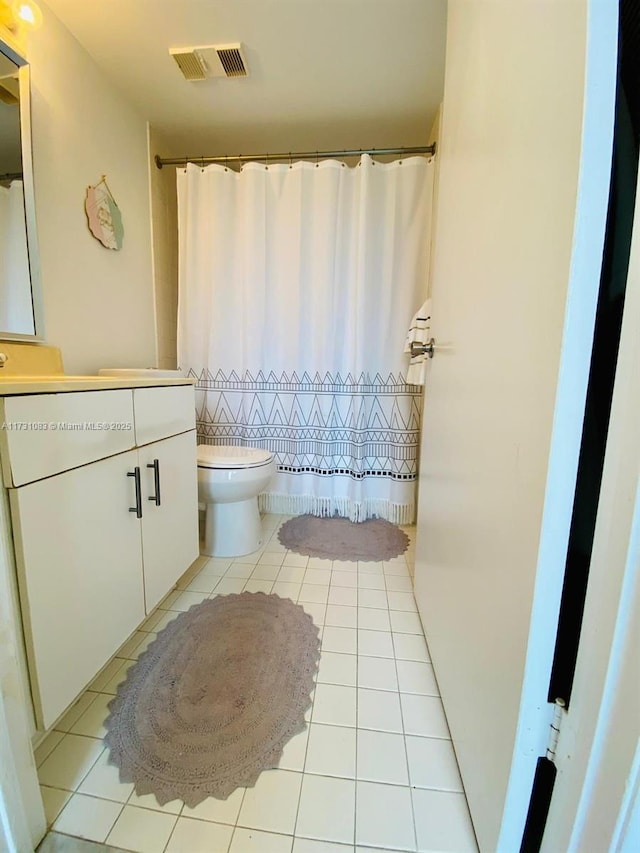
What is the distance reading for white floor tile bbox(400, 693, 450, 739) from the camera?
0.85m

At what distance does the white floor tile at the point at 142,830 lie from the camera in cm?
64

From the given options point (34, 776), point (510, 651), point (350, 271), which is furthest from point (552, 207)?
point (350, 271)

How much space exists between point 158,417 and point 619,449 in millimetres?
1098

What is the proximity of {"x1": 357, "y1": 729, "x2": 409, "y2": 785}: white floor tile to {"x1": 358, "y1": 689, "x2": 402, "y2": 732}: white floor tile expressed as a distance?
0.06 ft

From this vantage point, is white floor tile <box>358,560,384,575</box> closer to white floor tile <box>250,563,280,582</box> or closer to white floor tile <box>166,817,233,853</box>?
white floor tile <box>250,563,280,582</box>

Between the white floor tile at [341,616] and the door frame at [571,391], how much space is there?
28.0 inches

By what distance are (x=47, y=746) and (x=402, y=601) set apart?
3.57 feet

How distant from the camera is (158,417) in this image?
110cm

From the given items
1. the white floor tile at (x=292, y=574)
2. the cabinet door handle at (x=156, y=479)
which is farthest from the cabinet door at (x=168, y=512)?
the white floor tile at (x=292, y=574)

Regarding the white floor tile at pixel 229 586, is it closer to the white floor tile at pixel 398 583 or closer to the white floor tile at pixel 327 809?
the white floor tile at pixel 398 583

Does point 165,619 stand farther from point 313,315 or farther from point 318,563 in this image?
point 313,315

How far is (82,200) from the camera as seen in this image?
1.41 meters

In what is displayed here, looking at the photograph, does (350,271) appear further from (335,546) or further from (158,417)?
(335,546)

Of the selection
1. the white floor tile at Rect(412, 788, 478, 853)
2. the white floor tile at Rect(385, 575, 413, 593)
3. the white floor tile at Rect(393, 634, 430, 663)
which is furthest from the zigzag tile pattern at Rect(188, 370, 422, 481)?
the white floor tile at Rect(412, 788, 478, 853)
